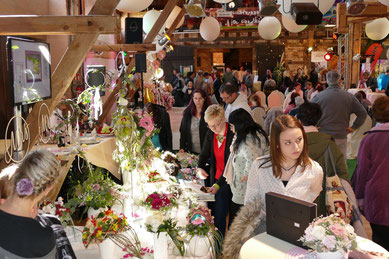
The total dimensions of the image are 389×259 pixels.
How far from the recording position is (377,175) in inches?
124

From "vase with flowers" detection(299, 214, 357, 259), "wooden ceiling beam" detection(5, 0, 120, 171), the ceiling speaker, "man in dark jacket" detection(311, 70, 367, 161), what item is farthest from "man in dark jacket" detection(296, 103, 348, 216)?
"man in dark jacket" detection(311, 70, 367, 161)

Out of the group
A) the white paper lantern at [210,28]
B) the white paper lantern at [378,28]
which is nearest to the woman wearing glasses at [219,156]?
the white paper lantern at [210,28]

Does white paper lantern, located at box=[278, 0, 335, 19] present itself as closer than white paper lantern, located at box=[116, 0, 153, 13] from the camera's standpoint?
Yes

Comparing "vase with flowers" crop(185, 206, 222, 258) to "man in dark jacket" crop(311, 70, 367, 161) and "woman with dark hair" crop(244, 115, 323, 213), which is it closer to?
"woman with dark hair" crop(244, 115, 323, 213)

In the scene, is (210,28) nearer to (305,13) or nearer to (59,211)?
(305,13)

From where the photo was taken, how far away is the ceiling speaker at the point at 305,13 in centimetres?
479

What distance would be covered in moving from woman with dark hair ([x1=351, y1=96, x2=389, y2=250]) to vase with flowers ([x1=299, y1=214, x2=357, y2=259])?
4.16 ft

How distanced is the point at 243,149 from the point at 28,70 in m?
1.72

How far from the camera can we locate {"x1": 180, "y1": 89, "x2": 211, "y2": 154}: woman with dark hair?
5.07 meters

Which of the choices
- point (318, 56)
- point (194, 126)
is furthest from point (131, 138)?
point (318, 56)

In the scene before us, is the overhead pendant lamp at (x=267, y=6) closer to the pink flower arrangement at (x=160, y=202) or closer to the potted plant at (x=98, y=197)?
the potted plant at (x=98, y=197)

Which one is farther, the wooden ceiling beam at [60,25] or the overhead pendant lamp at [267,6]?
the overhead pendant lamp at [267,6]

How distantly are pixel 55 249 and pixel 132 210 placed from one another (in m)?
1.34

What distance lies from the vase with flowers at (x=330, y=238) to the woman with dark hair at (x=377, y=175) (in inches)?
49.9
